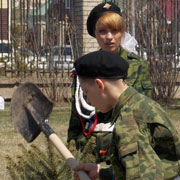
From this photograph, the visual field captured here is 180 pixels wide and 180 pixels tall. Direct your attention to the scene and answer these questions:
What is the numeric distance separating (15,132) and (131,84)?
636 centimetres

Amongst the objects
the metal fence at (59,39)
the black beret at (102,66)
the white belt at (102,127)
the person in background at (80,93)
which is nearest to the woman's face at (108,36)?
the person in background at (80,93)

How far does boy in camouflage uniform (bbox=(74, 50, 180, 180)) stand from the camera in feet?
9.71

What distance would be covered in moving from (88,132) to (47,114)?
738 millimetres

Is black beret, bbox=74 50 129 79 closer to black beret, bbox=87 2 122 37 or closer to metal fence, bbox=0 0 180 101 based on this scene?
black beret, bbox=87 2 122 37

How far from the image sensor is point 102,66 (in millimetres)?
3104

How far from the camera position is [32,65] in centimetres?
1421

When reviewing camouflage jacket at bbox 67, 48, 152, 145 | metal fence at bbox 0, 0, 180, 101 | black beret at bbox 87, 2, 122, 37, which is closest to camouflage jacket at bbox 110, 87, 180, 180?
camouflage jacket at bbox 67, 48, 152, 145

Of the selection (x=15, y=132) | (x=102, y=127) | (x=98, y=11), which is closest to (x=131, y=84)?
(x=102, y=127)

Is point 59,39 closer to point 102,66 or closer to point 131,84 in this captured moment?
point 131,84

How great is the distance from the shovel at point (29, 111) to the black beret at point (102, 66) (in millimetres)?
403

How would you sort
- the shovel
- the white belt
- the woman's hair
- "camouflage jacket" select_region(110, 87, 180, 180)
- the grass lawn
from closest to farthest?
"camouflage jacket" select_region(110, 87, 180, 180), the shovel, the white belt, the woman's hair, the grass lawn

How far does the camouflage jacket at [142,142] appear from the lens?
2957 millimetres

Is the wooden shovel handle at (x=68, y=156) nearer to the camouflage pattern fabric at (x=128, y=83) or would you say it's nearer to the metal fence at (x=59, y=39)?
the camouflage pattern fabric at (x=128, y=83)

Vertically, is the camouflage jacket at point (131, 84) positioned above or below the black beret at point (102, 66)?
below
